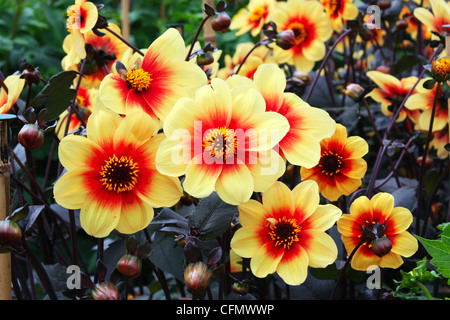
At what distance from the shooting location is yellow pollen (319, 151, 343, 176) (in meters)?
0.67

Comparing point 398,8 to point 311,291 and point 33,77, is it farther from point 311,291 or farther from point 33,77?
point 33,77

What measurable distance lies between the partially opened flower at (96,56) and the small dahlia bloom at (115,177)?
8.0 inches

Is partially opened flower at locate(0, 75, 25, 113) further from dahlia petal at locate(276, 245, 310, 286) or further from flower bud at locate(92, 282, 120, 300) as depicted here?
dahlia petal at locate(276, 245, 310, 286)

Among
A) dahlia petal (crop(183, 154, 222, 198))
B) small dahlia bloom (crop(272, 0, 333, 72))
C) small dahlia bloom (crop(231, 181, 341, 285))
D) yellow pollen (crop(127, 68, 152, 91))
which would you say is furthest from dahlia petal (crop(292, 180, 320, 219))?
small dahlia bloom (crop(272, 0, 333, 72))

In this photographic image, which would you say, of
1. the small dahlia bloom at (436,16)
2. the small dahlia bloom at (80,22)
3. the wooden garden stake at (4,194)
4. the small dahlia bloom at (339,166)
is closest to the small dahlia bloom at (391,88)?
the small dahlia bloom at (436,16)

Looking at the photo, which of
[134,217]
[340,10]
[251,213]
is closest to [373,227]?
[251,213]

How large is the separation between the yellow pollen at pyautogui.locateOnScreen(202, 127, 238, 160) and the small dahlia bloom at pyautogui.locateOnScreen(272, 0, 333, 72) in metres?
0.45

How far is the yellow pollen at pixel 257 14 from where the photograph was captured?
1.14 m

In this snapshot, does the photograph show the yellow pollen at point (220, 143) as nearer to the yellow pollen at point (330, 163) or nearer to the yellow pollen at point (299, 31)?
the yellow pollen at point (330, 163)

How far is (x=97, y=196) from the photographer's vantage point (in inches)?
22.9

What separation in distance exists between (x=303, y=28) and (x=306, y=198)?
48 centimetres

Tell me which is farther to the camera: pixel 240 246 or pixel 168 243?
pixel 168 243
